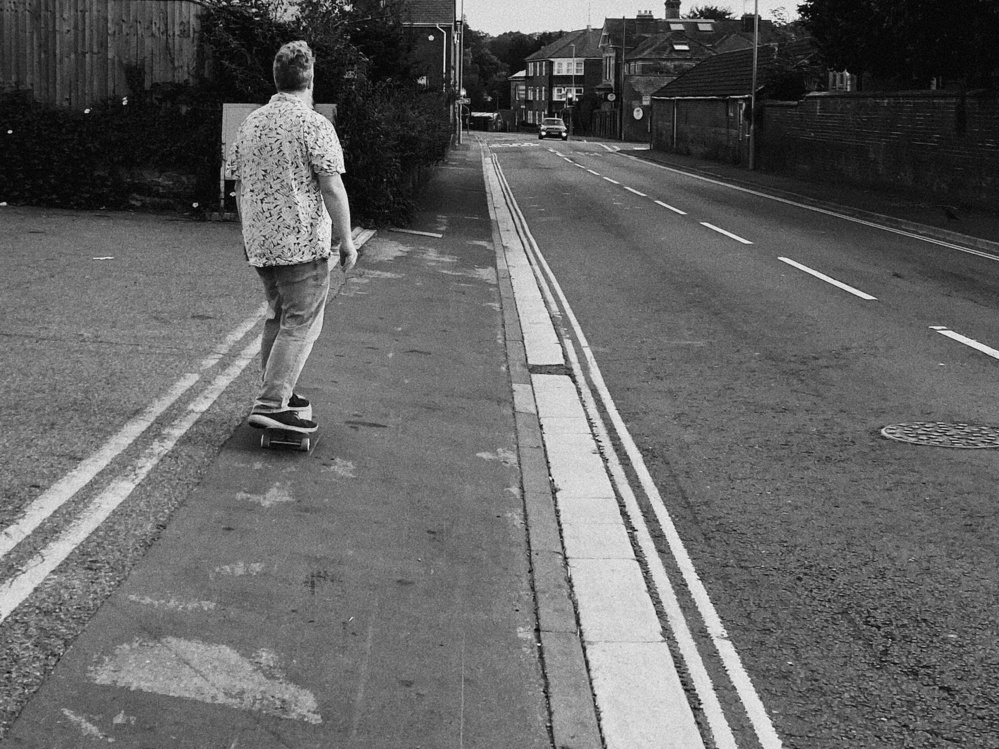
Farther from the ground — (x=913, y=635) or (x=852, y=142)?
(x=852, y=142)

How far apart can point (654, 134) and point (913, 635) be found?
66581mm

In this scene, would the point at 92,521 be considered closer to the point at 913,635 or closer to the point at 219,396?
the point at 219,396

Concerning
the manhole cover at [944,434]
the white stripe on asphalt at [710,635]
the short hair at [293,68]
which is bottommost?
the white stripe on asphalt at [710,635]

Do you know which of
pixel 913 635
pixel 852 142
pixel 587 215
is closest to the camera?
pixel 913 635

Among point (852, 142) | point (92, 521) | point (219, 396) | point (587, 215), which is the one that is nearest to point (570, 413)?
point (219, 396)

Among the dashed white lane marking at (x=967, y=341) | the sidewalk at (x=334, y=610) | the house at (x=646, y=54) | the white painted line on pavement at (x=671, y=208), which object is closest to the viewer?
the sidewalk at (x=334, y=610)

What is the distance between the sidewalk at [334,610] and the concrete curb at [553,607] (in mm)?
50

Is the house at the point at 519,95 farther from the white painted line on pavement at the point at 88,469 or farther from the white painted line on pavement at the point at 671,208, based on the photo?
the white painted line on pavement at the point at 88,469

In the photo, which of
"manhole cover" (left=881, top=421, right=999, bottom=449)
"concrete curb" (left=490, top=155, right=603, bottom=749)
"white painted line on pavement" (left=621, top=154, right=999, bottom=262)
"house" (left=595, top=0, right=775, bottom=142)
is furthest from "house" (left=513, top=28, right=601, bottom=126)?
"concrete curb" (left=490, top=155, right=603, bottom=749)

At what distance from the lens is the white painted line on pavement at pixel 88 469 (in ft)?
16.4

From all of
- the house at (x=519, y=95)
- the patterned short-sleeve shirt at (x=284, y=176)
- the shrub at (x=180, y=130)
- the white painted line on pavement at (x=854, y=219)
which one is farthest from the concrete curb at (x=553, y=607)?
the house at (x=519, y=95)

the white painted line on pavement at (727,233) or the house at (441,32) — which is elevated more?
the house at (441,32)

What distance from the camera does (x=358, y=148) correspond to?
60.4 feet

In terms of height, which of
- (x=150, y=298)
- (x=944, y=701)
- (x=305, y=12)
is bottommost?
(x=944, y=701)
